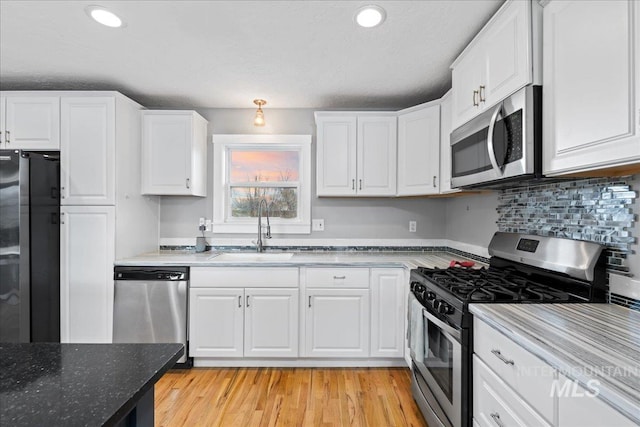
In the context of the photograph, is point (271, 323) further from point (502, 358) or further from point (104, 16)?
point (104, 16)

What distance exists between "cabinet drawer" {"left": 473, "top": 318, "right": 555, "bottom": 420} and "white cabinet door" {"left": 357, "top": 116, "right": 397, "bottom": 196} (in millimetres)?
1698

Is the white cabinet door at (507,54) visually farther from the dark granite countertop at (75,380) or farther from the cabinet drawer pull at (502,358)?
the dark granite countertop at (75,380)

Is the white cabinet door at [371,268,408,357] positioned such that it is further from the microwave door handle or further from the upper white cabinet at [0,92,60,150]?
the upper white cabinet at [0,92,60,150]

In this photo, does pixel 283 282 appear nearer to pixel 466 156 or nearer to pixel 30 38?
pixel 466 156

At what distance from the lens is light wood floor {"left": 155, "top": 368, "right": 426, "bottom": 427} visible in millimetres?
1952

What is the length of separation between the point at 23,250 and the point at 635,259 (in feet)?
11.4

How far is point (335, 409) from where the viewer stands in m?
2.05

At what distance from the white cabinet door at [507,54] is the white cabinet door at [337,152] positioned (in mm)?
1300

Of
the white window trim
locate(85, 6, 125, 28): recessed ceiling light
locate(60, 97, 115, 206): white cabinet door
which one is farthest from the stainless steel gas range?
locate(60, 97, 115, 206): white cabinet door

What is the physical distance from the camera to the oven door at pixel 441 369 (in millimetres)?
1434

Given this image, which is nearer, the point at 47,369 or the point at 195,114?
the point at 47,369

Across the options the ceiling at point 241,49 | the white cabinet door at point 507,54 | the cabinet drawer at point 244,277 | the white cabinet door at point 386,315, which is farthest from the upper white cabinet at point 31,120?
the white cabinet door at point 507,54

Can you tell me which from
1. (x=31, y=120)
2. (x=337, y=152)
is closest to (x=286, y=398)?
(x=337, y=152)

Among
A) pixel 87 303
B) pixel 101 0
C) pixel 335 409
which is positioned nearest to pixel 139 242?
pixel 87 303
